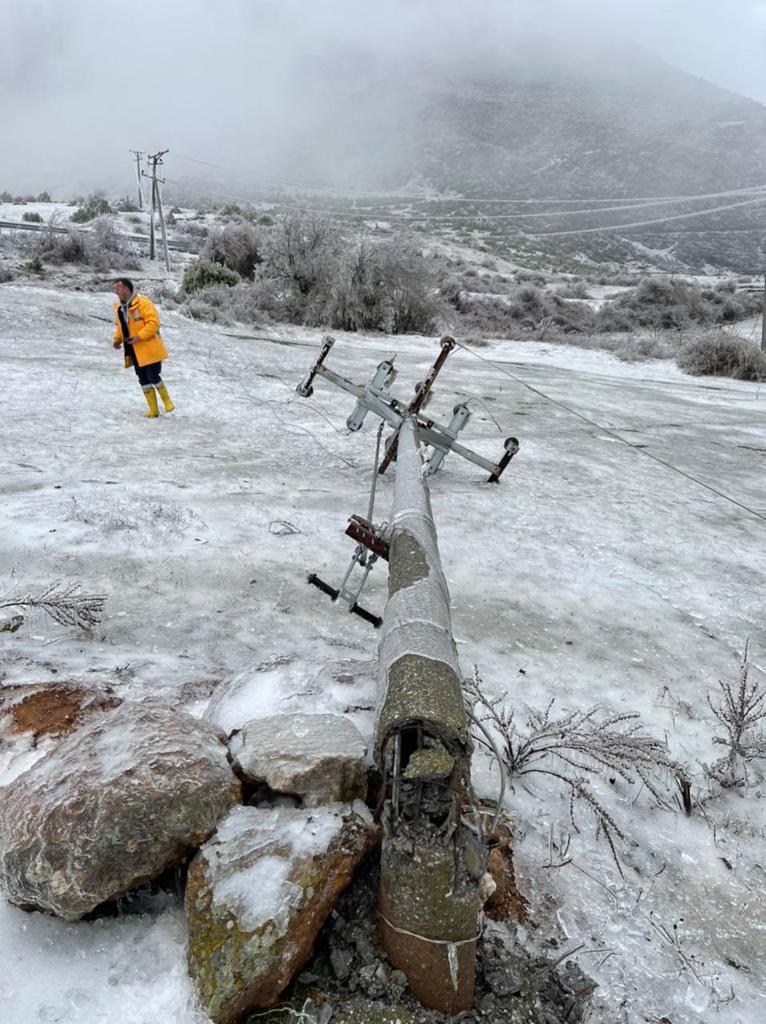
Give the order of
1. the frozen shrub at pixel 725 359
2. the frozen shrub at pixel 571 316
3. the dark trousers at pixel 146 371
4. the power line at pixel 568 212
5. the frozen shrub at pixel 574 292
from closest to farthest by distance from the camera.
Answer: the dark trousers at pixel 146 371
the frozen shrub at pixel 725 359
the frozen shrub at pixel 571 316
the frozen shrub at pixel 574 292
the power line at pixel 568 212

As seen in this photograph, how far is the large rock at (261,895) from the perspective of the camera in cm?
176

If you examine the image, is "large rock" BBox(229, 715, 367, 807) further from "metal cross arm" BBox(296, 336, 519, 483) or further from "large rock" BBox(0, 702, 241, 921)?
"metal cross arm" BBox(296, 336, 519, 483)

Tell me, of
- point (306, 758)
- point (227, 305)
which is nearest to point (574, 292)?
point (227, 305)

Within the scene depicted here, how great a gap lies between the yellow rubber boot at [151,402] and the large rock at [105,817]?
671cm

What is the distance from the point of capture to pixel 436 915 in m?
1.72

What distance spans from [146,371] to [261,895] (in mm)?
7392

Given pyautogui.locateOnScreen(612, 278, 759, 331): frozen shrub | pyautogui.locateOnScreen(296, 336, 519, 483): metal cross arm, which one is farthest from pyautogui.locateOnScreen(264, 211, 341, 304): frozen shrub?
pyautogui.locateOnScreen(296, 336, 519, 483): metal cross arm

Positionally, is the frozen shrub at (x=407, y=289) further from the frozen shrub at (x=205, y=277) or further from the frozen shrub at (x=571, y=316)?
the frozen shrub at (x=571, y=316)

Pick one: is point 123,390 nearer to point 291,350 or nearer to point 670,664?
point 291,350

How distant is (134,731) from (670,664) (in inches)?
132

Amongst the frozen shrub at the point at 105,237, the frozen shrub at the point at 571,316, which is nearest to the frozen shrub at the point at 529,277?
the frozen shrub at the point at 571,316

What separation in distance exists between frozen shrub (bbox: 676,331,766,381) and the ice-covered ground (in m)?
6.44

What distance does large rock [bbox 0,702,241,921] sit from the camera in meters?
1.94

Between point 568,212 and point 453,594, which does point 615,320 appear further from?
point 568,212
